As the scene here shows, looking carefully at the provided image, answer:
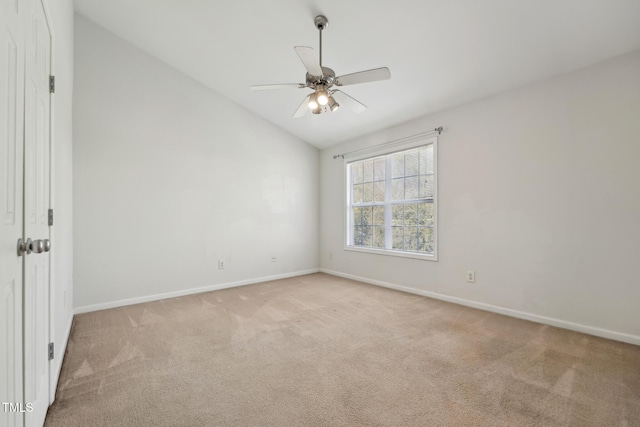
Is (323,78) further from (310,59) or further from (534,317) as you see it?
(534,317)

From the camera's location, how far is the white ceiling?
2.24 m

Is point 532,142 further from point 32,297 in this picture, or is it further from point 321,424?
point 32,297

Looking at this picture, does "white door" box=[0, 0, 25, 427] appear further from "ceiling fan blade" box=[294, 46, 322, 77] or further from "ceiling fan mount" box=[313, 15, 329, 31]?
"ceiling fan mount" box=[313, 15, 329, 31]

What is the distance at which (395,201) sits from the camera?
13.9 feet

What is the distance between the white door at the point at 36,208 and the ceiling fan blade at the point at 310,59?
4.29 ft

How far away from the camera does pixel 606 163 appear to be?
8.16ft

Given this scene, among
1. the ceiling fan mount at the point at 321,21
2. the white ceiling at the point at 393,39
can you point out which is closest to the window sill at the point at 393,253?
the white ceiling at the point at 393,39

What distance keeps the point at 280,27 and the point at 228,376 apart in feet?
9.92

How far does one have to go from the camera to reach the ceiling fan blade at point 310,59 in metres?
1.89

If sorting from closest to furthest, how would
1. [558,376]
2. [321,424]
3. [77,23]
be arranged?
[321,424] < [558,376] < [77,23]

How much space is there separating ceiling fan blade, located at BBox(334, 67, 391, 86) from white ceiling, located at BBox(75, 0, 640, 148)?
70 centimetres

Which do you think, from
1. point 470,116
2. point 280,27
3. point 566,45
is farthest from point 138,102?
point 566,45

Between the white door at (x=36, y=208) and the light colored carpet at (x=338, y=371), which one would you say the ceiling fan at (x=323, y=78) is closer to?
the white door at (x=36, y=208)

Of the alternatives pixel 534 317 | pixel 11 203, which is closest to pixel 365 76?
pixel 11 203
